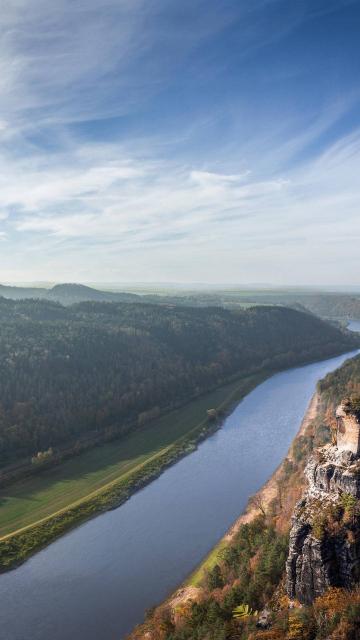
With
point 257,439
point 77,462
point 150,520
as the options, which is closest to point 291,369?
point 257,439

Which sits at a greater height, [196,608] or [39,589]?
[196,608]

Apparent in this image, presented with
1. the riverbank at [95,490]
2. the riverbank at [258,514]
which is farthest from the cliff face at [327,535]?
the riverbank at [95,490]

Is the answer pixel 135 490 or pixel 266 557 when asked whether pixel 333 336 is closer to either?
pixel 135 490

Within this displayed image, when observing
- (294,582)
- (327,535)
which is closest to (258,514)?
(294,582)

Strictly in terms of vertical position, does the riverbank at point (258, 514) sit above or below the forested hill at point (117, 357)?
below

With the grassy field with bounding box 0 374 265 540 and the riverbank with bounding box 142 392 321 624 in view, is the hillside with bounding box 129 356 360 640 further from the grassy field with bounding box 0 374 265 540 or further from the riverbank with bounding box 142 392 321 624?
the grassy field with bounding box 0 374 265 540

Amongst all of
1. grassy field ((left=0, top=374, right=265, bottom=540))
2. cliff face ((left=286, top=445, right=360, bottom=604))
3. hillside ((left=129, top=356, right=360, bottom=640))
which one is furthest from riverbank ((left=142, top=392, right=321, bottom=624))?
grassy field ((left=0, top=374, right=265, bottom=540))

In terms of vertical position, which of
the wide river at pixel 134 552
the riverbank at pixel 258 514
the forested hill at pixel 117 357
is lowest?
the wide river at pixel 134 552

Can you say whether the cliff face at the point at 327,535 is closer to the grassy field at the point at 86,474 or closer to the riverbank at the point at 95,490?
Result: the riverbank at the point at 95,490
